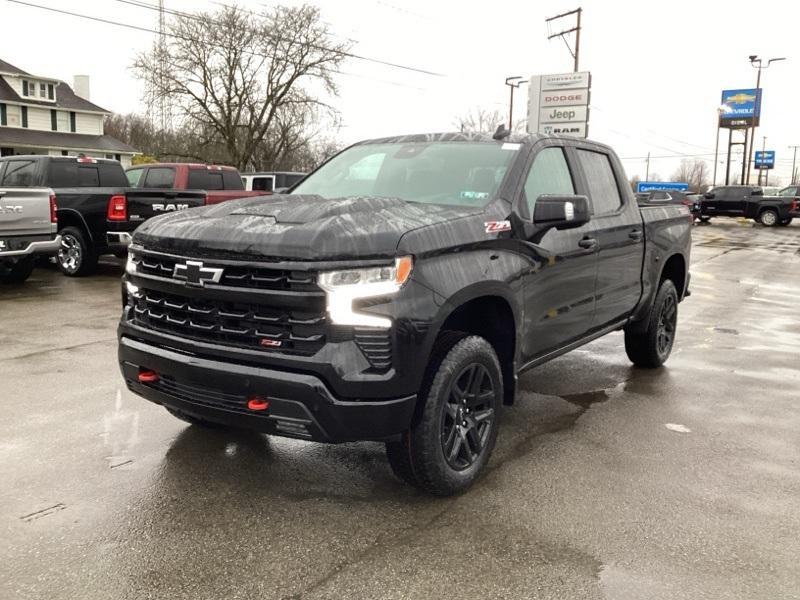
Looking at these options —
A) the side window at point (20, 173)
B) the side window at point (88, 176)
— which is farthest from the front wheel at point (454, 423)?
the side window at point (20, 173)

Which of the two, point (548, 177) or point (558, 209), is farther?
point (548, 177)

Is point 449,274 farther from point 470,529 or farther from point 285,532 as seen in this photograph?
point 285,532

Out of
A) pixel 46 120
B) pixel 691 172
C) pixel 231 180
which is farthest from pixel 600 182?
pixel 691 172

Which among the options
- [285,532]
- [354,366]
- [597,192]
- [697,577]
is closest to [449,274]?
[354,366]

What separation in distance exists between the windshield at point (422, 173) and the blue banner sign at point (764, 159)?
90.0 metres

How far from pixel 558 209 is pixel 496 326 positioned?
2.41 ft

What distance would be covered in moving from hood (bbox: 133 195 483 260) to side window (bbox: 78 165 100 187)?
9.22 metres

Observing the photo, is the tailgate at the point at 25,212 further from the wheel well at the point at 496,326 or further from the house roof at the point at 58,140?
the house roof at the point at 58,140

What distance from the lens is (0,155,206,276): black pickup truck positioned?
1095cm

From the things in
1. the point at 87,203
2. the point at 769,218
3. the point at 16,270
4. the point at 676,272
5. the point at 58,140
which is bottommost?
A: the point at 16,270

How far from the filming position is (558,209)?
12.9 ft

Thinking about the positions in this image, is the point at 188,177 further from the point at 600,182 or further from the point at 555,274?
the point at 555,274

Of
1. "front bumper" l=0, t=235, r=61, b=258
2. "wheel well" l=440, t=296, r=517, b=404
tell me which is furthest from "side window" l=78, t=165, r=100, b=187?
"wheel well" l=440, t=296, r=517, b=404

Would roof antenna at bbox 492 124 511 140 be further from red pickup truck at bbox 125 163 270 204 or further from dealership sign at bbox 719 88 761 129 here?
dealership sign at bbox 719 88 761 129
